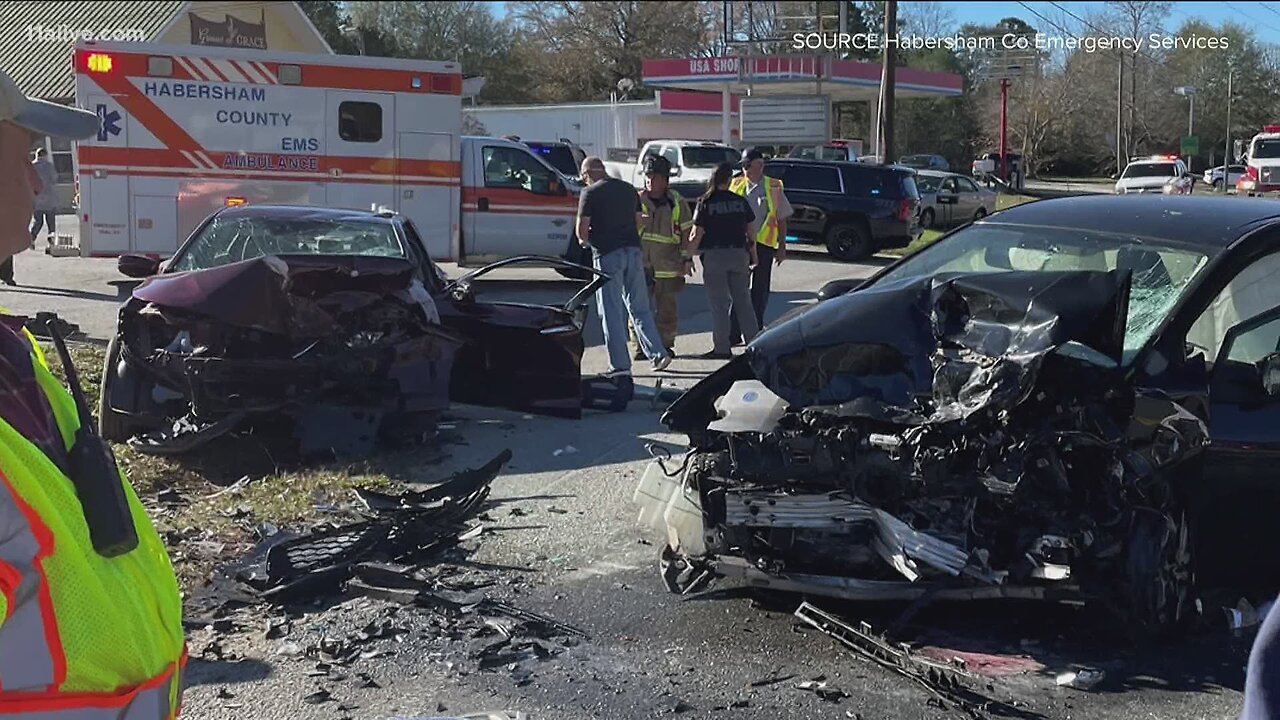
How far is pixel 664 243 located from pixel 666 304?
528 millimetres

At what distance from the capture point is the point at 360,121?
15688 mm

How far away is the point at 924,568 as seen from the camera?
464cm

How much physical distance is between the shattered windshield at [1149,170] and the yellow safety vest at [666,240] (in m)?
25.5

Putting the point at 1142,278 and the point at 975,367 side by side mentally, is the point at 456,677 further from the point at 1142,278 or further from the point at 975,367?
the point at 1142,278

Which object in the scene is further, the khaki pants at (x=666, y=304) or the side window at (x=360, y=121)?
the side window at (x=360, y=121)

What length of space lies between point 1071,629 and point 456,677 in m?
2.30

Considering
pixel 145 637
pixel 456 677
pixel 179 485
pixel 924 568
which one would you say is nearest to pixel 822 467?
pixel 924 568

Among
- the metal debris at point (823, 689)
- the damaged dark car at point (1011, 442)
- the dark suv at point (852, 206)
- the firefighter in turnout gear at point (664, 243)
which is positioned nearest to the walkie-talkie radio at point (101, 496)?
the metal debris at point (823, 689)

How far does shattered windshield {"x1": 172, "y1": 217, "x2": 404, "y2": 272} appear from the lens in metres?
8.59

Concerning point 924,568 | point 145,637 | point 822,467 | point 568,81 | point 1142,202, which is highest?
point 568,81

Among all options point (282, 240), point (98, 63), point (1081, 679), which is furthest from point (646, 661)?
point (98, 63)

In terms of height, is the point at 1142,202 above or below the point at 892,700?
above

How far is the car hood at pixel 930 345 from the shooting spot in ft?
15.3

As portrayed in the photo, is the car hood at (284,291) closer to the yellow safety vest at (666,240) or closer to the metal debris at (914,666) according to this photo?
the metal debris at (914,666)
